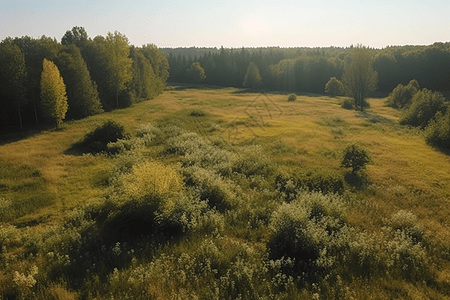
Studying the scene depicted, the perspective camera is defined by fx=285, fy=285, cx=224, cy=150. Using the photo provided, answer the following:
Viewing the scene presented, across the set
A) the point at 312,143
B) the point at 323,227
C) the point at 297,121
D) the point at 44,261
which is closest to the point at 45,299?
the point at 44,261

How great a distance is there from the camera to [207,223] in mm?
17234

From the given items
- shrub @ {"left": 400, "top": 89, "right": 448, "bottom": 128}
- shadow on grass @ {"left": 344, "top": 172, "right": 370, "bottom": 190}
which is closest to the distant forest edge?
shrub @ {"left": 400, "top": 89, "right": 448, "bottom": 128}

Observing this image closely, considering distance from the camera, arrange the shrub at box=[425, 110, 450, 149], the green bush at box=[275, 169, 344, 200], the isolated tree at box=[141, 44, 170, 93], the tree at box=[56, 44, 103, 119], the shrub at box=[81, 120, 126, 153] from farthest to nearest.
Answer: the isolated tree at box=[141, 44, 170, 93]
the tree at box=[56, 44, 103, 119]
the shrub at box=[425, 110, 450, 149]
the shrub at box=[81, 120, 126, 153]
the green bush at box=[275, 169, 344, 200]

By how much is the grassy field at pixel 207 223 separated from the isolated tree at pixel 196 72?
328 ft

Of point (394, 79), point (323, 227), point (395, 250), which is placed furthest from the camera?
point (394, 79)

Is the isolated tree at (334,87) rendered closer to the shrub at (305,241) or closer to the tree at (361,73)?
the tree at (361,73)

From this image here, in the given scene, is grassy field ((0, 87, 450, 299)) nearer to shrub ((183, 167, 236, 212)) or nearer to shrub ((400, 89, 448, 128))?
shrub ((183, 167, 236, 212))

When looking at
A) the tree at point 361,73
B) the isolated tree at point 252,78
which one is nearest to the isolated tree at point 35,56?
the tree at point 361,73

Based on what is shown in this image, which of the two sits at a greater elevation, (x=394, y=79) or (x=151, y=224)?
(x=394, y=79)

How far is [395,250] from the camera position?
568 inches

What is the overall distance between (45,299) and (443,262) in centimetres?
1808

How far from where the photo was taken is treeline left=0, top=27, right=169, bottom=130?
39.7 m

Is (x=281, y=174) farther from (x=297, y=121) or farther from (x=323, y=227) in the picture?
(x=297, y=121)

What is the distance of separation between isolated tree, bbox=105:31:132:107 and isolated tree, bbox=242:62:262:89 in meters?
65.2
